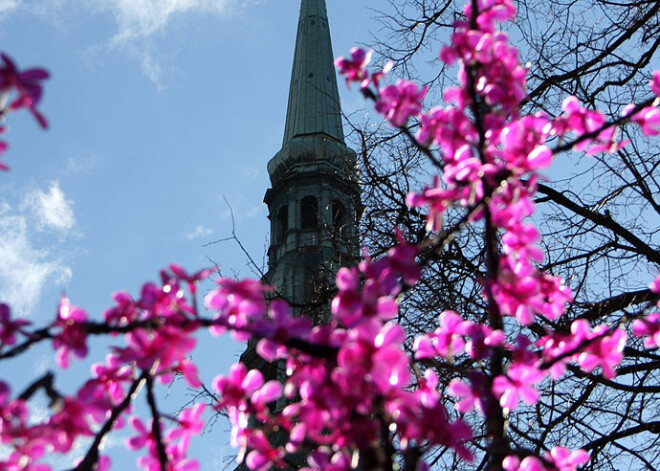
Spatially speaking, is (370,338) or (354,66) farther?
(354,66)

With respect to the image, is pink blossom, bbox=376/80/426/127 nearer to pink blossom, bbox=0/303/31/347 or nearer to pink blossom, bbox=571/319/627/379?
pink blossom, bbox=571/319/627/379

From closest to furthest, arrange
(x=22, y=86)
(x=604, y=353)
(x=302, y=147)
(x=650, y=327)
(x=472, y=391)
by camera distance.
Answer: (x=22, y=86) → (x=472, y=391) → (x=604, y=353) → (x=650, y=327) → (x=302, y=147)

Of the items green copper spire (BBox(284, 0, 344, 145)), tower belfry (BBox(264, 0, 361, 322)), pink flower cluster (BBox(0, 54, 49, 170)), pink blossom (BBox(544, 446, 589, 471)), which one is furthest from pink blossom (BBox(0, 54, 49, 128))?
green copper spire (BBox(284, 0, 344, 145))

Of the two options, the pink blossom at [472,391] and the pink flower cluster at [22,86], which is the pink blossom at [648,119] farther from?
the pink flower cluster at [22,86]

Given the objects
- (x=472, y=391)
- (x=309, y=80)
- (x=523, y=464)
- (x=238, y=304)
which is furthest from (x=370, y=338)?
(x=309, y=80)

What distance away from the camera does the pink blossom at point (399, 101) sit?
88.3 inches

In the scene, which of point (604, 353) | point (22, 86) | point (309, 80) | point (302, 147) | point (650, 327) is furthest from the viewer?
point (302, 147)

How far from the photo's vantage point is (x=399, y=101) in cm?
226

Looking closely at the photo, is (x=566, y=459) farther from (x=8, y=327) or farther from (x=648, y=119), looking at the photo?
(x=8, y=327)

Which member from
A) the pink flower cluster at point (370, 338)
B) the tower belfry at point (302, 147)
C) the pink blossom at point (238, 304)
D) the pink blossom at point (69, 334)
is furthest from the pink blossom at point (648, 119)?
the tower belfry at point (302, 147)

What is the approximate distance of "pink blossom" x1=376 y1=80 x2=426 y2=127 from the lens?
7.36 feet

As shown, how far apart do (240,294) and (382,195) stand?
4344mm

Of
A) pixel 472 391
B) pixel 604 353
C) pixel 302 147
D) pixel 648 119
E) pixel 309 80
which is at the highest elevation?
pixel 309 80

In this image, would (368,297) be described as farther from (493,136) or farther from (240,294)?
(493,136)
